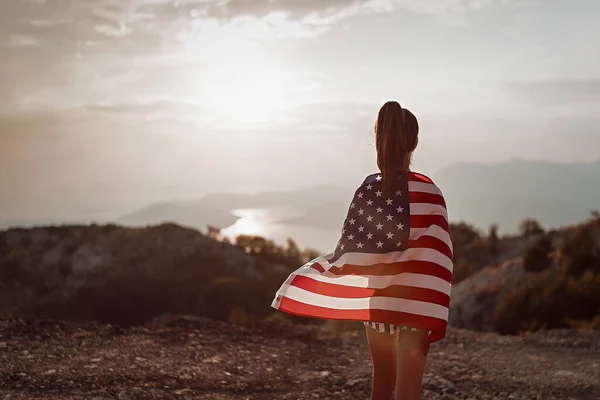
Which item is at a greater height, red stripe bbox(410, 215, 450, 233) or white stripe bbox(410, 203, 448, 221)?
white stripe bbox(410, 203, 448, 221)

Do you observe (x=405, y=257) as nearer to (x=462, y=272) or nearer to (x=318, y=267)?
(x=318, y=267)

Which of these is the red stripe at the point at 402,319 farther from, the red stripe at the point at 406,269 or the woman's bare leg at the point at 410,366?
the red stripe at the point at 406,269

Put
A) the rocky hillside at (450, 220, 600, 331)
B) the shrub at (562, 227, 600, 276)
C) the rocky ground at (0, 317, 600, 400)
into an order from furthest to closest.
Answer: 1. the shrub at (562, 227, 600, 276)
2. the rocky hillside at (450, 220, 600, 331)
3. the rocky ground at (0, 317, 600, 400)

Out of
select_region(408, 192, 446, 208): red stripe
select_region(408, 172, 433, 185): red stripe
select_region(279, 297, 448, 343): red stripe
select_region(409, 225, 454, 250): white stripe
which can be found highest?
select_region(408, 172, 433, 185): red stripe

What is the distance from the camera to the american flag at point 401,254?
4.71m

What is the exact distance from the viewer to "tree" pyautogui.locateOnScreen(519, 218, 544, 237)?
3173 cm

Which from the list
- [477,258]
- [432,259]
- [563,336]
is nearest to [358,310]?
[432,259]

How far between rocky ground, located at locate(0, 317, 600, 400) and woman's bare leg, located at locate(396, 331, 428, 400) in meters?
2.97

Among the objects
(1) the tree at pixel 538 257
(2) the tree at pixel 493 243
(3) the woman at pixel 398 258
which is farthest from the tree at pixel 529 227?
(3) the woman at pixel 398 258

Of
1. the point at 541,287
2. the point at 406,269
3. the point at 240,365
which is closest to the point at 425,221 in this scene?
the point at 406,269

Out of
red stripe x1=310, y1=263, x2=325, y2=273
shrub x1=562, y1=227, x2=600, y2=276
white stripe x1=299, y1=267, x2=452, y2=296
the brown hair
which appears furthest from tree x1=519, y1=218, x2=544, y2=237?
the brown hair

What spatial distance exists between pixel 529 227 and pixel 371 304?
99.3 feet

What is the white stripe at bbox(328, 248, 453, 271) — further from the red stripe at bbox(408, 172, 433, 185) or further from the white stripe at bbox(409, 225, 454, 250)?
the red stripe at bbox(408, 172, 433, 185)

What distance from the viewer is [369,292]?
16.5 feet
